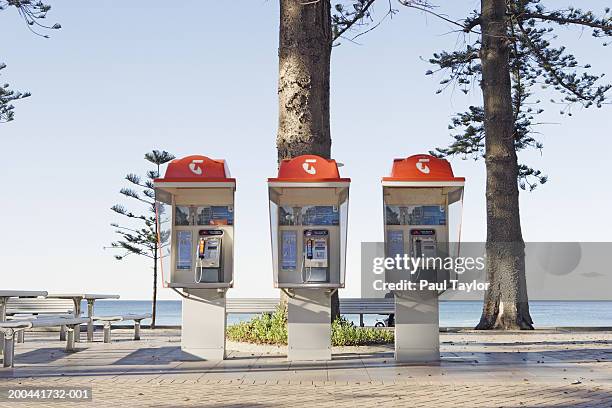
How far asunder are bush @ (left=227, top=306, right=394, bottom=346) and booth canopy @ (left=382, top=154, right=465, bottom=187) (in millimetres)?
2955

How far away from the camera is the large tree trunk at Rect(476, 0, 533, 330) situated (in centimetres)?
1797

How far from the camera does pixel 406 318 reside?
34.1 ft

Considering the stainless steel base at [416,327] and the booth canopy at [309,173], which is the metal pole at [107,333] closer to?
the booth canopy at [309,173]

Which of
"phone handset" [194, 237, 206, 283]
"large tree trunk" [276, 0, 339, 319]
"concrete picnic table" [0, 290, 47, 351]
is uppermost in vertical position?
"large tree trunk" [276, 0, 339, 319]

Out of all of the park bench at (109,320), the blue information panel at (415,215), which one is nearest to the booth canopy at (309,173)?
the blue information panel at (415,215)

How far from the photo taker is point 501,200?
17984mm

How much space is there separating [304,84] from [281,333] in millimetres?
3574

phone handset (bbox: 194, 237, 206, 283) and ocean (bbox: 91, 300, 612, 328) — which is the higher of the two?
phone handset (bbox: 194, 237, 206, 283)

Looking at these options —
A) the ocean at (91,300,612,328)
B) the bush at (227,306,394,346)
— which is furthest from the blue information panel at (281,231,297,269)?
the ocean at (91,300,612,328)

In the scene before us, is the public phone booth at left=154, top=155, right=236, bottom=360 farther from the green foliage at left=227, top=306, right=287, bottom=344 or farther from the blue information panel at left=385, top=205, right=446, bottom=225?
the blue information panel at left=385, top=205, right=446, bottom=225

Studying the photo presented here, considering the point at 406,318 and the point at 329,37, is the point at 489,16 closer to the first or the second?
the point at 329,37

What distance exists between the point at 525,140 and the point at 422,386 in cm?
1696

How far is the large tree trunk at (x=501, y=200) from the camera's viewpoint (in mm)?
17969

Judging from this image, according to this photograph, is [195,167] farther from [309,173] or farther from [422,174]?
[422,174]
